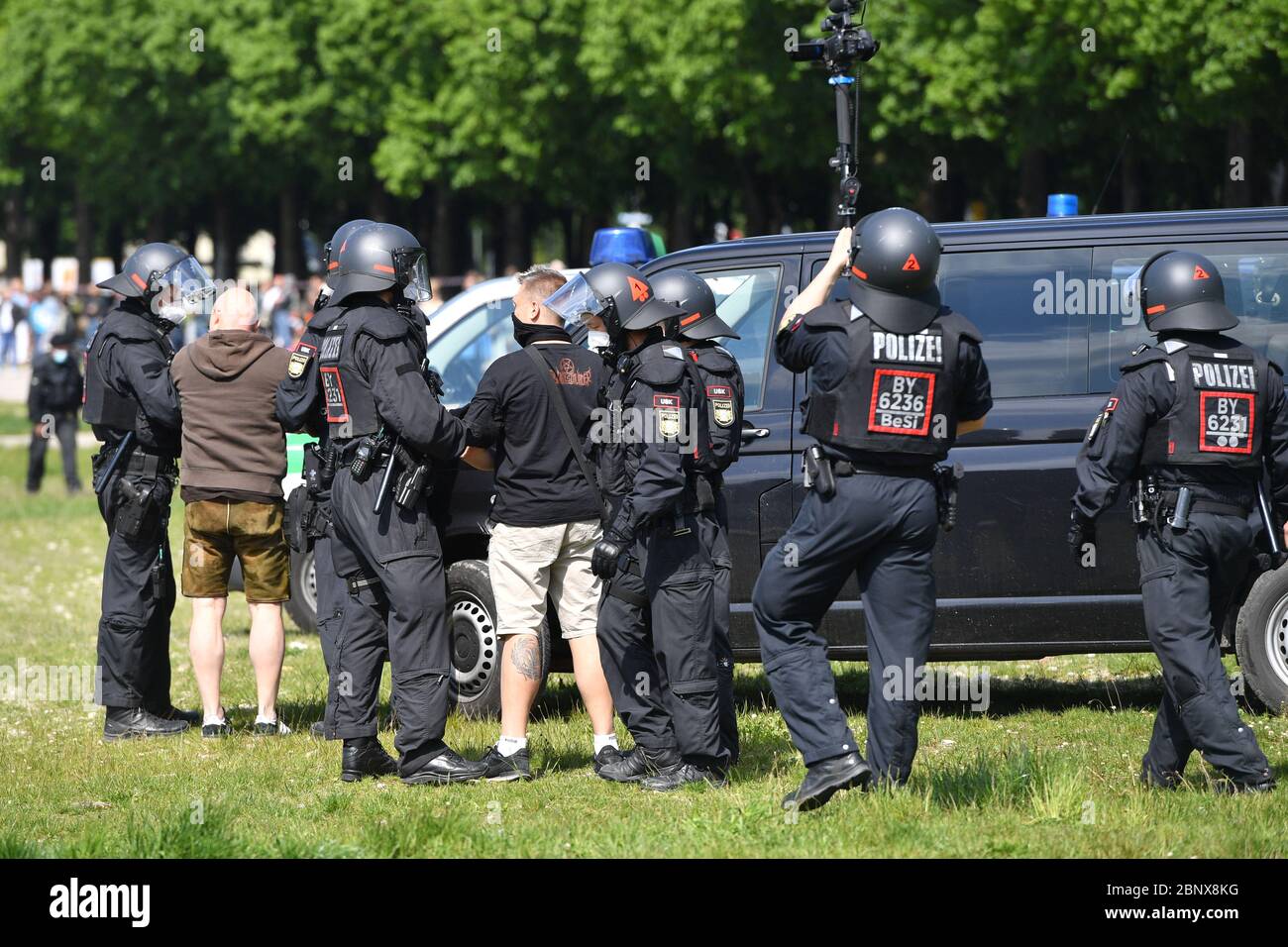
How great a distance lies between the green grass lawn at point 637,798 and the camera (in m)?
5.45

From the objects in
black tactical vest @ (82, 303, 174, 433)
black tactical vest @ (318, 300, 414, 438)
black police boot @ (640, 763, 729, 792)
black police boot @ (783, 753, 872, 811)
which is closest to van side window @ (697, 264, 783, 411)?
black tactical vest @ (318, 300, 414, 438)

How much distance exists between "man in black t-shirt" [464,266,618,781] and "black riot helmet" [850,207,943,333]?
4.53 feet

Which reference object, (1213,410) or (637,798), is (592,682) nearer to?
(637,798)

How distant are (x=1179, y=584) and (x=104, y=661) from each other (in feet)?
15.7

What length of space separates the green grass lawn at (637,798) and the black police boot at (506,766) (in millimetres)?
109

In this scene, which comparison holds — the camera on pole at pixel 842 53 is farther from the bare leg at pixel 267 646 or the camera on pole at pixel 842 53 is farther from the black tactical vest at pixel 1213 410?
the bare leg at pixel 267 646

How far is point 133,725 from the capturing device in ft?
26.3

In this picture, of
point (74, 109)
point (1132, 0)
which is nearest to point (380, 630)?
point (1132, 0)

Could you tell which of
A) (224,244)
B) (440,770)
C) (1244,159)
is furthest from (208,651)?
(224,244)

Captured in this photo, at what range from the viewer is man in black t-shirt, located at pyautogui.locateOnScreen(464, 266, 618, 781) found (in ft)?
21.7

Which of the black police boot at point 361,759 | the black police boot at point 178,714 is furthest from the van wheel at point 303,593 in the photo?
the black police boot at point 361,759

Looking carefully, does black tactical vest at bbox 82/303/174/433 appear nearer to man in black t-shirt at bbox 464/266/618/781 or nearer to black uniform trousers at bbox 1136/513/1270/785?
man in black t-shirt at bbox 464/266/618/781

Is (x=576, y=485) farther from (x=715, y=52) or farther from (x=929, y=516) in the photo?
(x=715, y=52)
